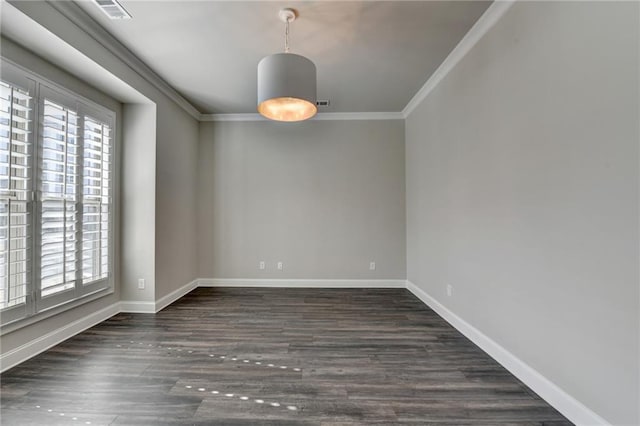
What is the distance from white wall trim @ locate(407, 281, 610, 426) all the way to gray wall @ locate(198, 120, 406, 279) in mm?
1897

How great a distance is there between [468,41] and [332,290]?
360 cm

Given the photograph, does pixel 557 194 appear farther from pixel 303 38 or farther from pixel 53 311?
pixel 53 311

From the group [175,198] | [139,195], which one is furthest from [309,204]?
[139,195]

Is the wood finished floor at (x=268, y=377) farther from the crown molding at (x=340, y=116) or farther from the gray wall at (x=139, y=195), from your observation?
the crown molding at (x=340, y=116)

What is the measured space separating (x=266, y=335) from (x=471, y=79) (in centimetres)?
319

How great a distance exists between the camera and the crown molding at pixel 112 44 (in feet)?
7.25

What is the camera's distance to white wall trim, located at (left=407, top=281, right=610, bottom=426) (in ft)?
5.27

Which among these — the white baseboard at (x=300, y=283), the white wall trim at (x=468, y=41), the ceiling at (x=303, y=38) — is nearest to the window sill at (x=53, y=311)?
the white baseboard at (x=300, y=283)

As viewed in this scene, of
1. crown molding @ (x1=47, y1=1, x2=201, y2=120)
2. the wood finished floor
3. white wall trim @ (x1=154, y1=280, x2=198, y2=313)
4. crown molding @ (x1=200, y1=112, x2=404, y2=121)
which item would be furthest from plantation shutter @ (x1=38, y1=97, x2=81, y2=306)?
crown molding @ (x1=200, y1=112, x2=404, y2=121)

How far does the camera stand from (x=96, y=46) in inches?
101

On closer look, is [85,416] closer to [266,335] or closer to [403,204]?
[266,335]

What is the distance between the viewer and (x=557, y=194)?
176 centimetres

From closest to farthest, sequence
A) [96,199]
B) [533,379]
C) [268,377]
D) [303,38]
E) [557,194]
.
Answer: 1. [557,194]
2. [533,379]
3. [268,377]
4. [303,38]
5. [96,199]

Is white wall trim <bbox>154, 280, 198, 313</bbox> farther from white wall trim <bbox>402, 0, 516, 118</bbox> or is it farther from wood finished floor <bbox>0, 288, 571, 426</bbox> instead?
white wall trim <bbox>402, 0, 516, 118</bbox>
